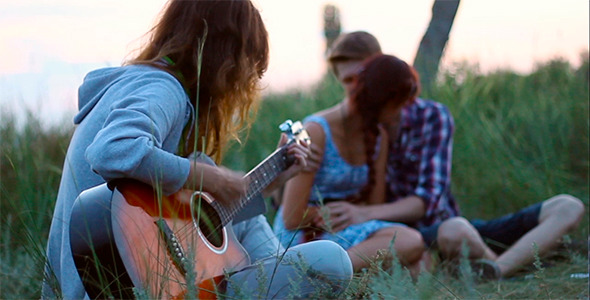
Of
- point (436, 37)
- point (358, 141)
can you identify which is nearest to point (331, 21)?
point (436, 37)

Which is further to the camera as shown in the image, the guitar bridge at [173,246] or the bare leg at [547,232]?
the bare leg at [547,232]

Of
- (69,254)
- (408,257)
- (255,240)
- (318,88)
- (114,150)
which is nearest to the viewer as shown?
(114,150)

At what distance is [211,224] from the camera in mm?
2258

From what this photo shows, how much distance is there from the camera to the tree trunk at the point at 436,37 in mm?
6324

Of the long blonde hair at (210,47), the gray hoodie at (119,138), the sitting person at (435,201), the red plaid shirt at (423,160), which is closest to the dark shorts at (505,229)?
the sitting person at (435,201)

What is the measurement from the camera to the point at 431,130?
13.3 ft

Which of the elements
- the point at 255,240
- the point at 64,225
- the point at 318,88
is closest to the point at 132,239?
the point at 64,225

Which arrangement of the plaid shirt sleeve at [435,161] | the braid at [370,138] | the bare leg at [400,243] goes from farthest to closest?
the plaid shirt sleeve at [435,161], the braid at [370,138], the bare leg at [400,243]

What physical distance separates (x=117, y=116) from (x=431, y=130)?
235cm

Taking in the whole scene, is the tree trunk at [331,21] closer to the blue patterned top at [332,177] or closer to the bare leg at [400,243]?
the blue patterned top at [332,177]

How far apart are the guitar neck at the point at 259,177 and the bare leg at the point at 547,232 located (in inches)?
55.6

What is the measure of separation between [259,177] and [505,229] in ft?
6.19

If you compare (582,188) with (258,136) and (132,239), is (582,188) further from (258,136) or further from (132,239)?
(132,239)

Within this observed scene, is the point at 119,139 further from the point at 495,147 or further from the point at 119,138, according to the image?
the point at 495,147
